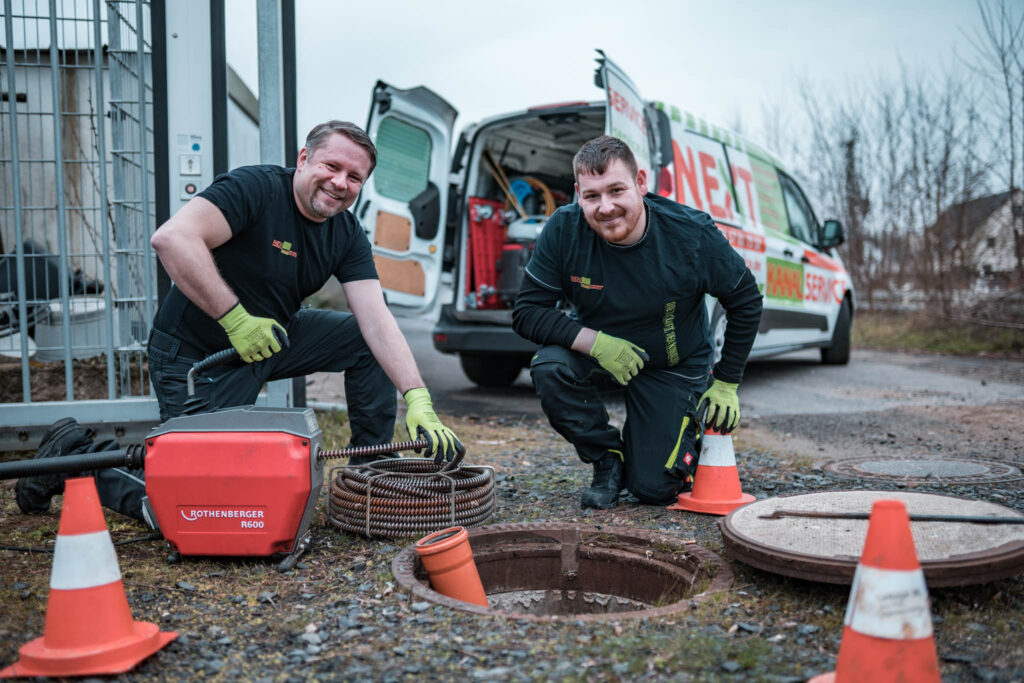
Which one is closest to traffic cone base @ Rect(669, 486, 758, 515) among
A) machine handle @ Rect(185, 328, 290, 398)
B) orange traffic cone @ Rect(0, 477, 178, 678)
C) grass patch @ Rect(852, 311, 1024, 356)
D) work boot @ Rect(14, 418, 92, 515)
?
machine handle @ Rect(185, 328, 290, 398)

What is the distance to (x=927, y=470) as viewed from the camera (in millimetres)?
3658

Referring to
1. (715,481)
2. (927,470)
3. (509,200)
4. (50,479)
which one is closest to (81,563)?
(50,479)

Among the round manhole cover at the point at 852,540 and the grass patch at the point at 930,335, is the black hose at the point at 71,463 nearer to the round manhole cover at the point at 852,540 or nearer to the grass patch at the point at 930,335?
the round manhole cover at the point at 852,540

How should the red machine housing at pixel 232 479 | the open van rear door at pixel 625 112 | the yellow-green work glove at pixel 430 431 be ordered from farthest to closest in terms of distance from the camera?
the open van rear door at pixel 625 112 → the yellow-green work glove at pixel 430 431 → the red machine housing at pixel 232 479

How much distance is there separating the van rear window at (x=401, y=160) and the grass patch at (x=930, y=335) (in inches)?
303

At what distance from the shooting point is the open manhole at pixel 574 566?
2.58 meters

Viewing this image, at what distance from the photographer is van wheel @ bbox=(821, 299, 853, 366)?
8.48 meters

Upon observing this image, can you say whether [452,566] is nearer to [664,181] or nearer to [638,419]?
[638,419]

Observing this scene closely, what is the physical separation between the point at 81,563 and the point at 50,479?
135 centimetres

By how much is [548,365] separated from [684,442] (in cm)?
61

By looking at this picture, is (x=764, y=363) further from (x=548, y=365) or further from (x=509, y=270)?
(x=548, y=365)

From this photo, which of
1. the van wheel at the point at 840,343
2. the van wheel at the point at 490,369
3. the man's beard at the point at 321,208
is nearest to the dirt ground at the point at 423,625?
the man's beard at the point at 321,208

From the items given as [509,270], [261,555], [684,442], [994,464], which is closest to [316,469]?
[261,555]

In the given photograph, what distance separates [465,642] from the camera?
6.23 ft
